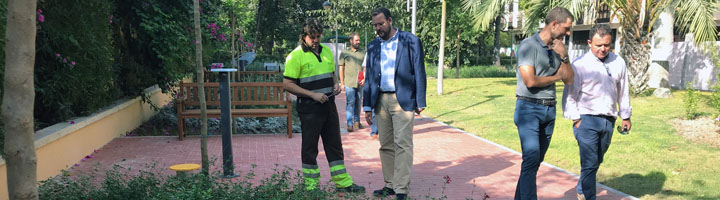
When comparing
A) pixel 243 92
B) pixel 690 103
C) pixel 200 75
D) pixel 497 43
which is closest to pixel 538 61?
pixel 200 75

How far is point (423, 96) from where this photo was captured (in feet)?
15.6

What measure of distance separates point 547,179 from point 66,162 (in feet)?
17.8

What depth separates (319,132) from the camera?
501cm

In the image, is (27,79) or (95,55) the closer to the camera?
(27,79)

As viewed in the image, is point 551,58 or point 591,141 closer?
point 551,58

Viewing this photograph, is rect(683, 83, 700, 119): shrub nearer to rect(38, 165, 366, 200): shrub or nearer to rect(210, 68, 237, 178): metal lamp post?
rect(38, 165, 366, 200): shrub

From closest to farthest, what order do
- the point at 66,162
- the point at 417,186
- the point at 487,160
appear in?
the point at 417,186, the point at 66,162, the point at 487,160

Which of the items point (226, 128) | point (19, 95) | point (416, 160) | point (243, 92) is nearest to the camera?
point (19, 95)

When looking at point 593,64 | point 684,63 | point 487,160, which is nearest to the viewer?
point 593,64

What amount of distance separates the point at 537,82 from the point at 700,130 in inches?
241

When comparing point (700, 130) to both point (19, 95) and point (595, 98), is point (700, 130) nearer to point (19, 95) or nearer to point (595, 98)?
point (595, 98)

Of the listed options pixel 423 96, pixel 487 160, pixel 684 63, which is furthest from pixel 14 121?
pixel 684 63

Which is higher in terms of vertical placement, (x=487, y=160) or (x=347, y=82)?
(x=347, y=82)

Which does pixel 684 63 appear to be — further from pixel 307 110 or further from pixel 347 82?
pixel 307 110
